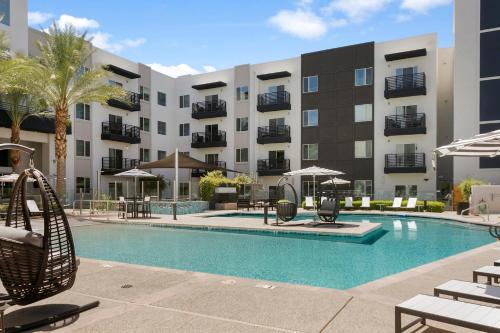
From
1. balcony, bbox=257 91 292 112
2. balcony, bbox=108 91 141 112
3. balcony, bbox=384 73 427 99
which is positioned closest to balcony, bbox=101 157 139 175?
balcony, bbox=108 91 141 112

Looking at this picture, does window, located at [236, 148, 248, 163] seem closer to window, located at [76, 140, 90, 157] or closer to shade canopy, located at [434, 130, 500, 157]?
window, located at [76, 140, 90, 157]

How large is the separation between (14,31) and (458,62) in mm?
30973

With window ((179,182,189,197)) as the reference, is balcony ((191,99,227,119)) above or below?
above

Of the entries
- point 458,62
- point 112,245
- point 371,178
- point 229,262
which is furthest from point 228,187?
point 458,62

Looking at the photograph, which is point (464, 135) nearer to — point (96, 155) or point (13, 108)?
point (96, 155)

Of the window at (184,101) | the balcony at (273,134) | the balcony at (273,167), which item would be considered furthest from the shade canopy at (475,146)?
the window at (184,101)

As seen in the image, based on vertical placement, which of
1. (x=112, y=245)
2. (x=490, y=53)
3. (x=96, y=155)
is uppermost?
(x=490, y=53)

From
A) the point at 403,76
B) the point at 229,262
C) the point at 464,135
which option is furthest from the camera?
the point at 403,76

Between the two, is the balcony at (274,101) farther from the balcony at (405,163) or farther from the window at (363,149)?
the balcony at (405,163)

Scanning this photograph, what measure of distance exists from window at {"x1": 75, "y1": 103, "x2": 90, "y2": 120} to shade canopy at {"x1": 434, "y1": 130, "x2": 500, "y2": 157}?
95.9 ft

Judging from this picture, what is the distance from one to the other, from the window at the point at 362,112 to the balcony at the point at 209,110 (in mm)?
12302

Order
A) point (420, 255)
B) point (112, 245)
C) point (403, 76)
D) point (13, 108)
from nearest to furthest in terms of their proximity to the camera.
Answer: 1. point (420, 255)
2. point (112, 245)
3. point (13, 108)
4. point (403, 76)

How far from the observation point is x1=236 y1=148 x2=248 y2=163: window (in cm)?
3797

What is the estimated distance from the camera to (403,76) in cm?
3094
